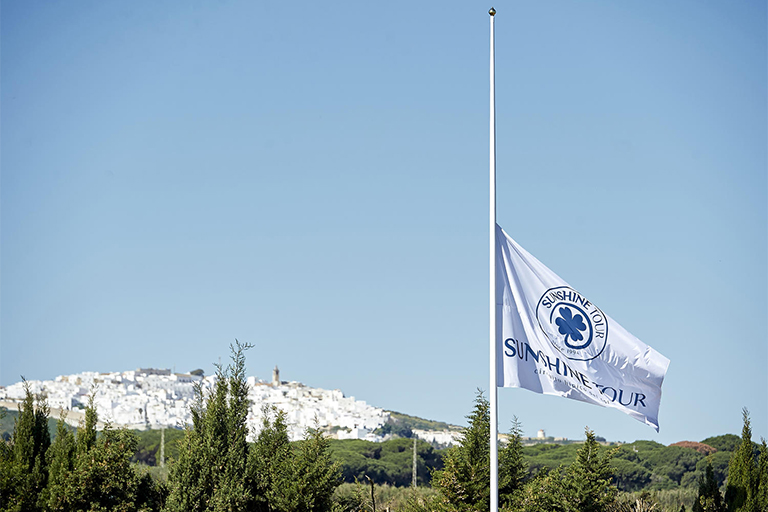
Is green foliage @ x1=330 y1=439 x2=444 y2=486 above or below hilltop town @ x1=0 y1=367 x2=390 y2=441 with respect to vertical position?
below

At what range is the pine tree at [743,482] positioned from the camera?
60.0ft

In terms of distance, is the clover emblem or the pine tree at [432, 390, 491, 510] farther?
the pine tree at [432, 390, 491, 510]

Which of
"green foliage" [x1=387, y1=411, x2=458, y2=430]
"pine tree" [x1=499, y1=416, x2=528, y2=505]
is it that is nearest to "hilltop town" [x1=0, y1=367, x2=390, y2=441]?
"green foliage" [x1=387, y1=411, x2=458, y2=430]

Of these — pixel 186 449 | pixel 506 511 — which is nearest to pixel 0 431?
pixel 186 449

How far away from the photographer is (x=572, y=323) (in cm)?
919

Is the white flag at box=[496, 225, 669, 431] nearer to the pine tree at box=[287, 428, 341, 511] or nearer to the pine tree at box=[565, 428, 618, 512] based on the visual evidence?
Answer: the pine tree at box=[287, 428, 341, 511]

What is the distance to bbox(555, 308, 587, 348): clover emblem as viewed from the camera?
9141 mm

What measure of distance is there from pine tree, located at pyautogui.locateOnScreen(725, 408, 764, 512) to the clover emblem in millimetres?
11559

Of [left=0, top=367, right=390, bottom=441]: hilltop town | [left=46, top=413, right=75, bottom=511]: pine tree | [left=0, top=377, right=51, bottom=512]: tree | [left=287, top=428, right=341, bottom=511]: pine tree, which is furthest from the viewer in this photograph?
[left=0, top=367, right=390, bottom=441]: hilltop town

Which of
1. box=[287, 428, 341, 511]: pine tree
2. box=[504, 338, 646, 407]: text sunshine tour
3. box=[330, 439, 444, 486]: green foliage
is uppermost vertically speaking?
box=[504, 338, 646, 407]: text sunshine tour

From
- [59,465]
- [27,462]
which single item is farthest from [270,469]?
[27,462]

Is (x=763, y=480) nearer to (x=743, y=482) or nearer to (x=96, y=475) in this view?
(x=743, y=482)

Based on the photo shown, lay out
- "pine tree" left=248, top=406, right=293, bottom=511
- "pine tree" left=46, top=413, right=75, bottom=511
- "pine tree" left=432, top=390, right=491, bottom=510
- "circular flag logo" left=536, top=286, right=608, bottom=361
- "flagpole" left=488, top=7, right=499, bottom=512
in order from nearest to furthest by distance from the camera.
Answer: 1. "flagpole" left=488, top=7, right=499, bottom=512
2. "circular flag logo" left=536, top=286, right=608, bottom=361
3. "pine tree" left=46, top=413, right=75, bottom=511
4. "pine tree" left=248, top=406, right=293, bottom=511
5. "pine tree" left=432, top=390, right=491, bottom=510

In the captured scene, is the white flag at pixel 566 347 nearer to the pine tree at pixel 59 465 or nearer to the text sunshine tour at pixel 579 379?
the text sunshine tour at pixel 579 379
